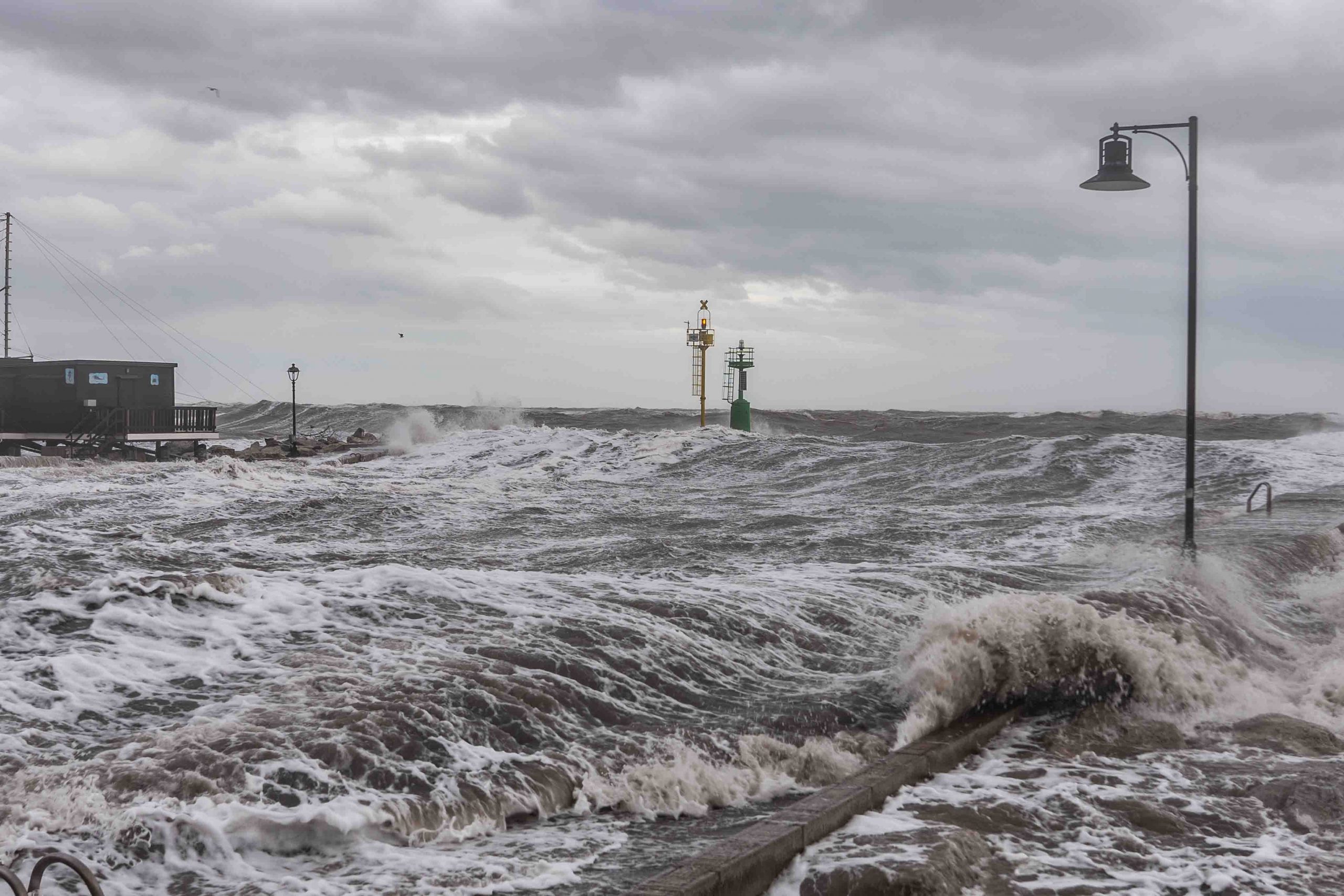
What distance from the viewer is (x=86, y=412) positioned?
31672 mm

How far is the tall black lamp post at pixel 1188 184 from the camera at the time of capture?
426 inches

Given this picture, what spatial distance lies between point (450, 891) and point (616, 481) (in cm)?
2097

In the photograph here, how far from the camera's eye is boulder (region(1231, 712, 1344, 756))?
5988mm

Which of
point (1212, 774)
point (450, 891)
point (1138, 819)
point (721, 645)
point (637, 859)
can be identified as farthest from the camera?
point (721, 645)

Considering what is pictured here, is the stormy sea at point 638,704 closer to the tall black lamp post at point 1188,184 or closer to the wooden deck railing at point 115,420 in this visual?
the tall black lamp post at point 1188,184

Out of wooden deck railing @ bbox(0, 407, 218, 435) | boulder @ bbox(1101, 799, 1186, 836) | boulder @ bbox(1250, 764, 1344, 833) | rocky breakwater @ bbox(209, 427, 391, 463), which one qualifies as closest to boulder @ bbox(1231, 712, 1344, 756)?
boulder @ bbox(1250, 764, 1344, 833)

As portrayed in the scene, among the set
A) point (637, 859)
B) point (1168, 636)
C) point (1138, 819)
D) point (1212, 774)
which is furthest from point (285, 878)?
point (1168, 636)

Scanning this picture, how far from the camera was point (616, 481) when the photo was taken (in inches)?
983

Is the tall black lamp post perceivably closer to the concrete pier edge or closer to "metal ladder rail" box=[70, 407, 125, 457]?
the concrete pier edge

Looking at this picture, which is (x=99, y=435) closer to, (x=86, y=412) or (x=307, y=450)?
(x=86, y=412)

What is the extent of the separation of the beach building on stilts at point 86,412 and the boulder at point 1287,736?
100ft

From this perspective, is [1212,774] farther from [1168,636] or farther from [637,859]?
[637,859]

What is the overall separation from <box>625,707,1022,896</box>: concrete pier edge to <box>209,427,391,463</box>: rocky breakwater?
26935 mm

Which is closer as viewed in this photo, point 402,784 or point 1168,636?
point 402,784
